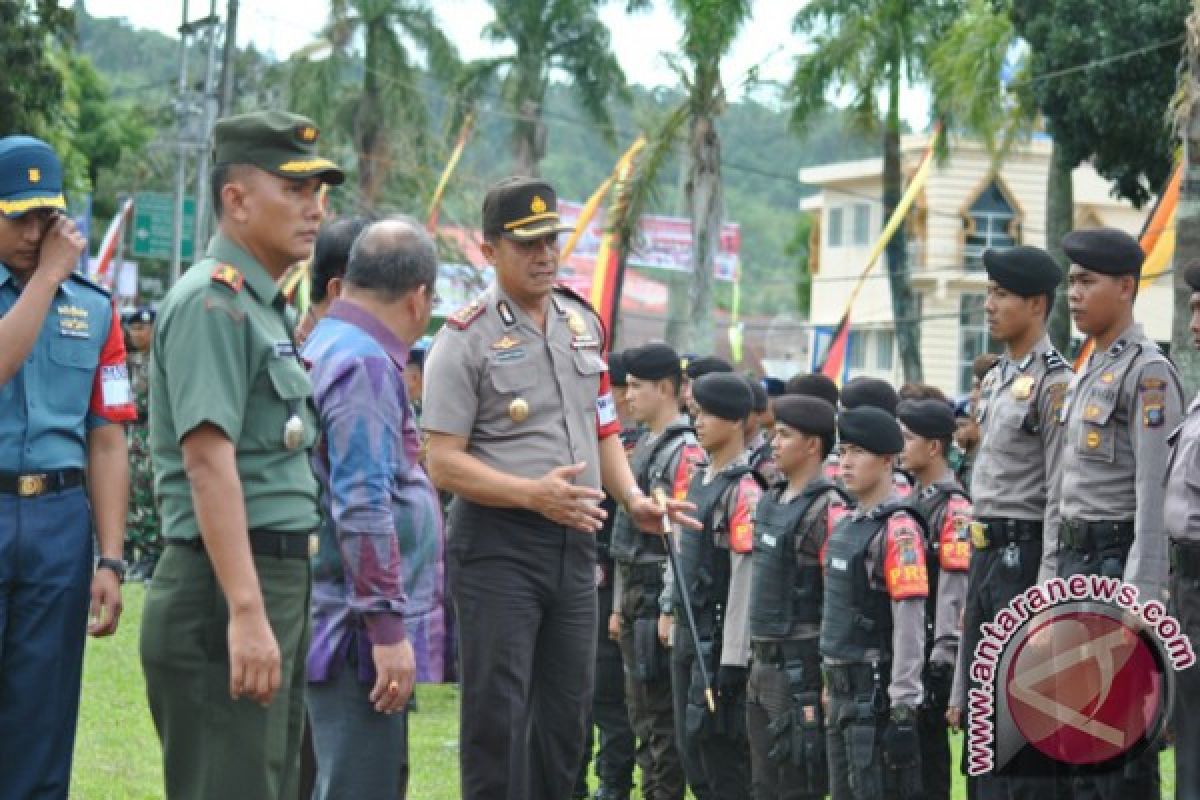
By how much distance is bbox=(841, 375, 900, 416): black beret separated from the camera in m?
9.70

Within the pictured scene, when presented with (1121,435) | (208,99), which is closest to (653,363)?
(1121,435)

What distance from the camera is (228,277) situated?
5.03 meters

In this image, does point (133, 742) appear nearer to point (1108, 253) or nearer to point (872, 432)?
point (872, 432)

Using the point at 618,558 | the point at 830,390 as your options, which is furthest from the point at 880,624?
the point at 830,390

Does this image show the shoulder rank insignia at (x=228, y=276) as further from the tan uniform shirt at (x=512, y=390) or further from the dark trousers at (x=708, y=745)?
the dark trousers at (x=708, y=745)

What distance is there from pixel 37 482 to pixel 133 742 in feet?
17.2

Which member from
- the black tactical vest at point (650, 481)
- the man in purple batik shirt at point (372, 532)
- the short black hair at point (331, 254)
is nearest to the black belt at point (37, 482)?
the man in purple batik shirt at point (372, 532)

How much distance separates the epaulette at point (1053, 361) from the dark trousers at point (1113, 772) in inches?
31.1

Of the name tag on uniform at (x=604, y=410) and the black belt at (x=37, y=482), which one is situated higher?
the name tag on uniform at (x=604, y=410)

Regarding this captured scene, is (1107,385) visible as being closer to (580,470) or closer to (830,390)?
(580,470)

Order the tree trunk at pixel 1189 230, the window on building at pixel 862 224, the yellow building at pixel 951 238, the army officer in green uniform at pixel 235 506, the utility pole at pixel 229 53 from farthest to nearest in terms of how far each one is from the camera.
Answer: the window on building at pixel 862 224 < the yellow building at pixel 951 238 < the utility pole at pixel 229 53 < the tree trunk at pixel 1189 230 < the army officer in green uniform at pixel 235 506

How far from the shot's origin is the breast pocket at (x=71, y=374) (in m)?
6.25

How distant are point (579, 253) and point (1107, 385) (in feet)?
132

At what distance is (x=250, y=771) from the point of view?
16.3ft
